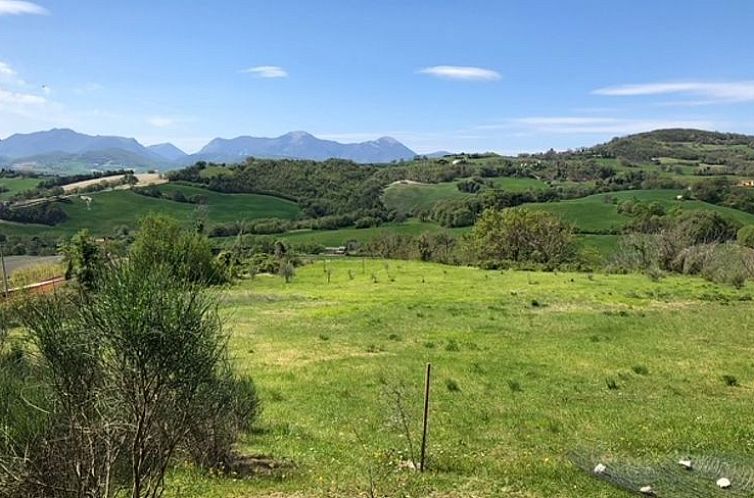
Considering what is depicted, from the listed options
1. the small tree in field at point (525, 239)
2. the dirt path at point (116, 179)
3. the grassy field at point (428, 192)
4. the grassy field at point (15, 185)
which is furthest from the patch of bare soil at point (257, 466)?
the grassy field at point (15, 185)

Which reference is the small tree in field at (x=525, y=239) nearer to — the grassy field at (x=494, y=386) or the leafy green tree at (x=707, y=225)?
the leafy green tree at (x=707, y=225)

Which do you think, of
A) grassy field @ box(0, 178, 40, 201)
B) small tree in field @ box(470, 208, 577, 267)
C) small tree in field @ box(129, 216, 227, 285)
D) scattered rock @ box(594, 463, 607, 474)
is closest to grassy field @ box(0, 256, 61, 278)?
small tree in field @ box(470, 208, 577, 267)

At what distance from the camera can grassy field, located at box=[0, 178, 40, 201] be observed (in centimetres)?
16400

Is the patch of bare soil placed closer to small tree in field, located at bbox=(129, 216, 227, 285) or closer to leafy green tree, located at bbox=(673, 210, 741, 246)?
small tree in field, located at bbox=(129, 216, 227, 285)

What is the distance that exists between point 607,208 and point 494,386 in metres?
112

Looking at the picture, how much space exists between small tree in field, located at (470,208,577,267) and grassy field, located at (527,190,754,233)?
20.2 metres

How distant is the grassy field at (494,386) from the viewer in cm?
1138

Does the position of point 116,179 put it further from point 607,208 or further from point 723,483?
A: point 723,483

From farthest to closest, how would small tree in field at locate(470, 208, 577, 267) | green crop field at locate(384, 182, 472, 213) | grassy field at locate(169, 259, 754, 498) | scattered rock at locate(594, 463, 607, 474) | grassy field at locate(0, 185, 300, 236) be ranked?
green crop field at locate(384, 182, 472, 213)
grassy field at locate(0, 185, 300, 236)
small tree in field at locate(470, 208, 577, 267)
grassy field at locate(169, 259, 754, 498)
scattered rock at locate(594, 463, 607, 474)

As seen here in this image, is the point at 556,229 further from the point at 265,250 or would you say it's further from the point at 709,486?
the point at 709,486

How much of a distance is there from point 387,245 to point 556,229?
3189 cm

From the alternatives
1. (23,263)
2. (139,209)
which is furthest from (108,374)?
(139,209)

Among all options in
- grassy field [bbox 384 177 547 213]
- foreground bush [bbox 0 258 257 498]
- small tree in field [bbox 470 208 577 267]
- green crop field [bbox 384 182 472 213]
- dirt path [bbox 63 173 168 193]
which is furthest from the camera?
dirt path [bbox 63 173 168 193]

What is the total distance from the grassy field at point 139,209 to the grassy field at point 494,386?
3802 inches
